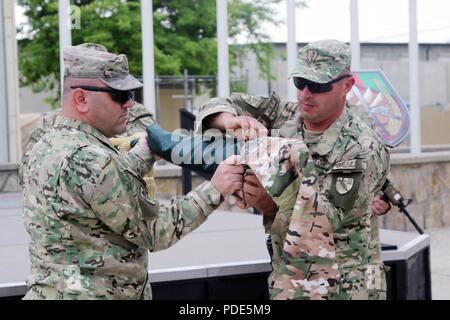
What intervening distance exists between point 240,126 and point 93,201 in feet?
2.02

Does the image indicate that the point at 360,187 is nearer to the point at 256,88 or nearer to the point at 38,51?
the point at 38,51

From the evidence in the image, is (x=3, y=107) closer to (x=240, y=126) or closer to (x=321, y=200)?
(x=240, y=126)

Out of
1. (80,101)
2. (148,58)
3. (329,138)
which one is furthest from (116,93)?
(148,58)

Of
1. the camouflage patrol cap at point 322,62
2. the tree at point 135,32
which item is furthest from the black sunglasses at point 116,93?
the tree at point 135,32

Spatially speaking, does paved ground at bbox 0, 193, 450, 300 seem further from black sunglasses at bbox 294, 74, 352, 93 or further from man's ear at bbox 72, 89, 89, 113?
black sunglasses at bbox 294, 74, 352, 93

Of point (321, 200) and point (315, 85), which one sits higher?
point (315, 85)

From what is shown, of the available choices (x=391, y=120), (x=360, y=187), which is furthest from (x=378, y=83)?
(x=360, y=187)

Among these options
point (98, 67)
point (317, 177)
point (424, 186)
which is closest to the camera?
point (98, 67)

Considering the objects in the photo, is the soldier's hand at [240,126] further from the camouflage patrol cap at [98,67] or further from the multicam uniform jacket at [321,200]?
the camouflage patrol cap at [98,67]

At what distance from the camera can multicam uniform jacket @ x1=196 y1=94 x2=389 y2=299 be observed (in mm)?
2531

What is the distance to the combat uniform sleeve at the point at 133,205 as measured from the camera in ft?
8.34

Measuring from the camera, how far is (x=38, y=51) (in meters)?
19.9

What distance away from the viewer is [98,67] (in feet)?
8.77

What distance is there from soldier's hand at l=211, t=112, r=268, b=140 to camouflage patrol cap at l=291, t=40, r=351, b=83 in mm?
302
